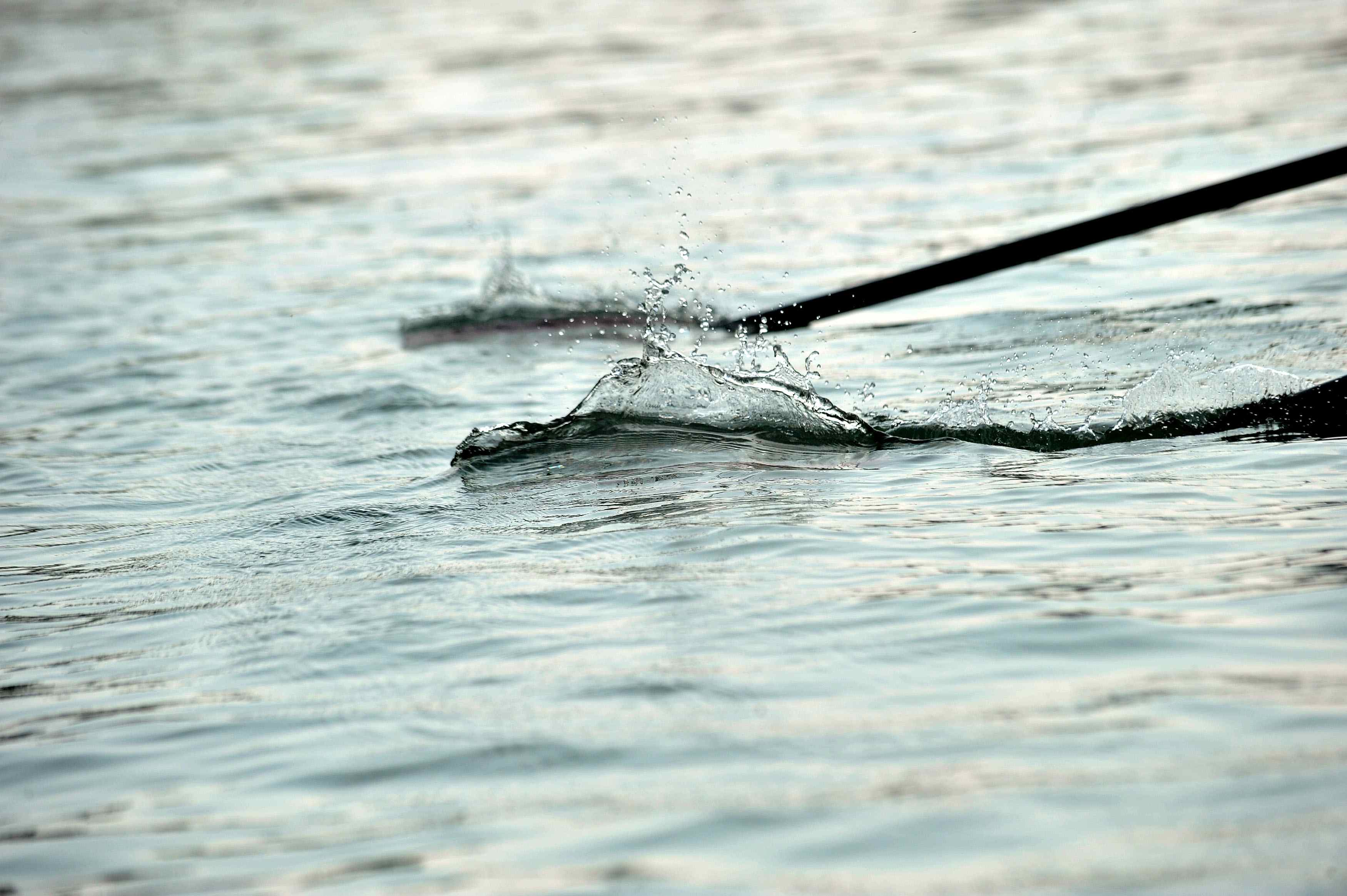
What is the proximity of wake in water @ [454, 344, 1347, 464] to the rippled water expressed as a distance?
52 mm

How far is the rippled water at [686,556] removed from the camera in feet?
10.4

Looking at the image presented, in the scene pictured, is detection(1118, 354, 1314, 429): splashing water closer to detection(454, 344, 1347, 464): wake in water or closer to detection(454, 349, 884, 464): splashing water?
detection(454, 344, 1347, 464): wake in water

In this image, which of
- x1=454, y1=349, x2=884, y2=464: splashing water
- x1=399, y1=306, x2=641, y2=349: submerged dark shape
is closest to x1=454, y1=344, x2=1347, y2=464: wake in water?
x1=454, y1=349, x2=884, y2=464: splashing water

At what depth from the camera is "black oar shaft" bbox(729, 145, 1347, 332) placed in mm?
6223

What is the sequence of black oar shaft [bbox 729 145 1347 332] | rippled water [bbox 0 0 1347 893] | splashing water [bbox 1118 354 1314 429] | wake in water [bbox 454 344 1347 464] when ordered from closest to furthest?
1. rippled water [bbox 0 0 1347 893]
2. wake in water [bbox 454 344 1347 464]
3. splashing water [bbox 1118 354 1314 429]
4. black oar shaft [bbox 729 145 1347 332]

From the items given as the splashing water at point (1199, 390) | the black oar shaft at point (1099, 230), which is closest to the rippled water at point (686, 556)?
the splashing water at point (1199, 390)

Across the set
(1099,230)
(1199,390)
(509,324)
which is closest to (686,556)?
(1199,390)

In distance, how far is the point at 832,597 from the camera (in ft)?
14.3

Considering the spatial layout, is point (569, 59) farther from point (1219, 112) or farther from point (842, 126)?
point (1219, 112)

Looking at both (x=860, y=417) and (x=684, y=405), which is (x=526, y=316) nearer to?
(x=684, y=405)

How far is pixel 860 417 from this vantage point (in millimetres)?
6340

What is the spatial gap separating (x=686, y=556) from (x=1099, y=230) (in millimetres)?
2676

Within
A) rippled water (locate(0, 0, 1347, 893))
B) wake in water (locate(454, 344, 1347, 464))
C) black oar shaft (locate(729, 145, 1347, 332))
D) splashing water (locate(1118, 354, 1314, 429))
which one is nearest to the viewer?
rippled water (locate(0, 0, 1347, 893))

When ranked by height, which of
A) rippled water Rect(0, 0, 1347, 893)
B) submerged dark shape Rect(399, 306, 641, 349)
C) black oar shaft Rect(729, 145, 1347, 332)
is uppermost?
black oar shaft Rect(729, 145, 1347, 332)
